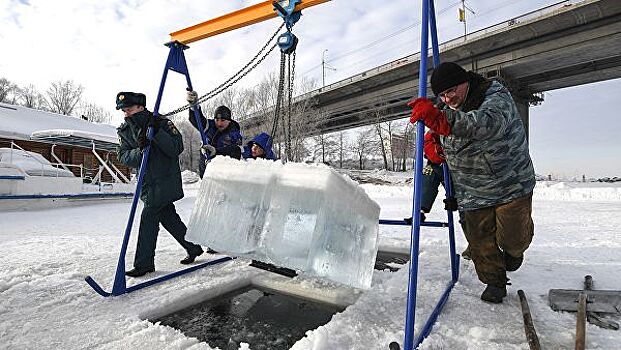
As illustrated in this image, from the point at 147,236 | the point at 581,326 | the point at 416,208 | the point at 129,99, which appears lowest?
the point at 581,326

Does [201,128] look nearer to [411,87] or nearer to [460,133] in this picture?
[460,133]

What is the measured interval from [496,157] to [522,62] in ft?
60.5

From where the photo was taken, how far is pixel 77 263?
12.1 ft

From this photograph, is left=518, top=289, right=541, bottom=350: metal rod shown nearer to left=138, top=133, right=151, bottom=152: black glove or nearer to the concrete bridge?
left=138, top=133, right=151, bottom=152: black glove

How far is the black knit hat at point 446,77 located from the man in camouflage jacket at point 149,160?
2.49 metres

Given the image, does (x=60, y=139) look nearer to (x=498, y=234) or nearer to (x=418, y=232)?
(x=418, y=232)

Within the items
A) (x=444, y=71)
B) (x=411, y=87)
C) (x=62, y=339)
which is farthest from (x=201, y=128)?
(x=411, y=87)

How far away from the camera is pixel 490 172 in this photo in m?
2.36

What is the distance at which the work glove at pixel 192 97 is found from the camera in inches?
150

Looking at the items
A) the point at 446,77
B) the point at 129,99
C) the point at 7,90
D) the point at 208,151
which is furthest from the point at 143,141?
the point at 7,90

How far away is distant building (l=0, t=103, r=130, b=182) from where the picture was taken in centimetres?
1312

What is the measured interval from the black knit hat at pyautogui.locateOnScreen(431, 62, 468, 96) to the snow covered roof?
46.7 ft

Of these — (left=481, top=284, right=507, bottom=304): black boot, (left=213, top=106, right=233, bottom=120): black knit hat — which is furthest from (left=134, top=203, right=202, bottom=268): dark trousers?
(left=481, top=284, right=507, bottom=304): black boot

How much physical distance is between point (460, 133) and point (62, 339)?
2.67m
